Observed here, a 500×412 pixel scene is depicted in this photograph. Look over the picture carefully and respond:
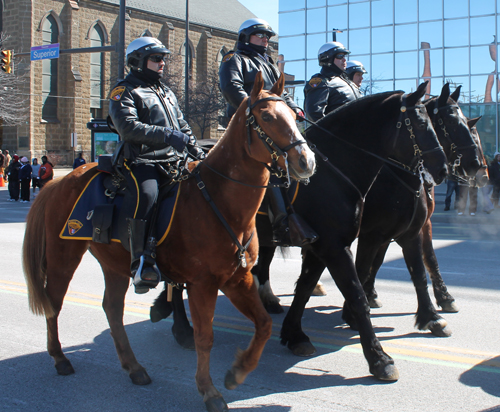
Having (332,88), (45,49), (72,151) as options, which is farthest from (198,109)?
(332,88)

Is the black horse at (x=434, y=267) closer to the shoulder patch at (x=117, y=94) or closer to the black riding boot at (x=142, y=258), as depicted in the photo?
the black riding boot at (x=142, y=258)

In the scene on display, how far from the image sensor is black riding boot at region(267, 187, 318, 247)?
15.4 feet

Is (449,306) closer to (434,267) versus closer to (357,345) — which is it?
(434,267)

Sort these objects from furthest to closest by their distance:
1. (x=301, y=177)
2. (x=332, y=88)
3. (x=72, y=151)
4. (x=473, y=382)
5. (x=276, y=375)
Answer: (x=72, y=151) < (x=332, y=88) < (x=276, y=375) < (x=473, y=382) < (x=301, y=177)

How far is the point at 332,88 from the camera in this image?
Answer: 251 inches

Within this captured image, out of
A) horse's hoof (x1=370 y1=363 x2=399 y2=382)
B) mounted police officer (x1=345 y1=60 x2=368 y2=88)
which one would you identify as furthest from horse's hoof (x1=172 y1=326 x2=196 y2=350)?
mounted police officer (x1=345 y1=60 x2=368 y2=88)

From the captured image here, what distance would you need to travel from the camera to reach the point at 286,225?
482 centimetres

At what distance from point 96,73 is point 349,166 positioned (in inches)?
1838

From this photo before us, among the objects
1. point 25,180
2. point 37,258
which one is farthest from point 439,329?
point 25,180

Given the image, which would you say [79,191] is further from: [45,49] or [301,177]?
[45,49]

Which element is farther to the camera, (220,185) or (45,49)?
(45,49)

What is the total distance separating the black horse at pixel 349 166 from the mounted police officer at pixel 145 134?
47.2 inches

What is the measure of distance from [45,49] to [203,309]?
75.2ft

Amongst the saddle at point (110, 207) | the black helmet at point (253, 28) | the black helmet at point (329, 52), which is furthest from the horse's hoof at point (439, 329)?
the black helmet at point (253, 28)
